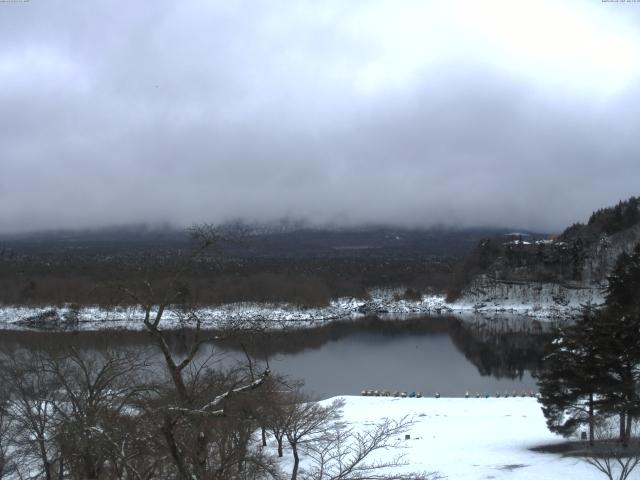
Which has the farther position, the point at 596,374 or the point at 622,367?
the point at 596,374

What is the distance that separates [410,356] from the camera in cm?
4553

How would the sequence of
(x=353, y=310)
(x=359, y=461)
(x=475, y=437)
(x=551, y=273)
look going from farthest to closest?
(x=353, y=310) → (x=551, y=273) → (x=475, y=437) → (x=359, y=461)

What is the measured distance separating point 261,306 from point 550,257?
4273cm

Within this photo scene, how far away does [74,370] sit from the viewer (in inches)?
516

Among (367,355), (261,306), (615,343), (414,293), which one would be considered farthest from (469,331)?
(615,343)

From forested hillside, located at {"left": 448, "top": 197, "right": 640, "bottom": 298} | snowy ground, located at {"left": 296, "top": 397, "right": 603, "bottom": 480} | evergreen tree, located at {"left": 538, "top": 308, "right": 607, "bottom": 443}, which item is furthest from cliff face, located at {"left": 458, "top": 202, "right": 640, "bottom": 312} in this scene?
evergreen tree, located at {"left": 538, "top": 308, "right": 607, "bottom": 443}

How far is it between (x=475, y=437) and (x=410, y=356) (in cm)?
2417

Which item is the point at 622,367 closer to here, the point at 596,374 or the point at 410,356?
the point at 596,374

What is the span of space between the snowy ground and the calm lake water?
4.05 metres

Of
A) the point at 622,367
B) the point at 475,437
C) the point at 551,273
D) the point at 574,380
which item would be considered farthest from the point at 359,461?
the point at 551,273

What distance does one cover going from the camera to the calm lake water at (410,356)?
33688 millimetres

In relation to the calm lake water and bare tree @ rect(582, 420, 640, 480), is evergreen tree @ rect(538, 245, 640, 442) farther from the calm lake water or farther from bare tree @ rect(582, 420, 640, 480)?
the calm lake water

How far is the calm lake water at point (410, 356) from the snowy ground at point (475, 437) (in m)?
4.05

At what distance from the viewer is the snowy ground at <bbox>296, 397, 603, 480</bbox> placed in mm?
15078
